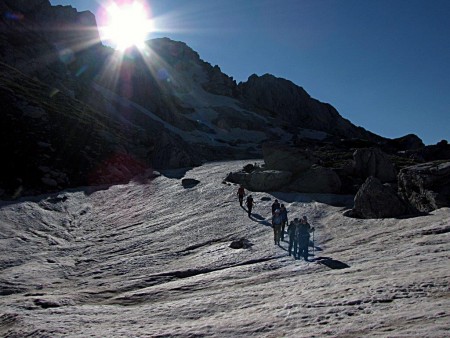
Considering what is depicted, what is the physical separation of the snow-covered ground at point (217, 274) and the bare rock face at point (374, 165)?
29.6ft

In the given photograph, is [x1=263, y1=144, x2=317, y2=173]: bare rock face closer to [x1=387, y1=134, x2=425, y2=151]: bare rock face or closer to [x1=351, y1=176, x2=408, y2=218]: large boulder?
[x1=351, y1=176, x2=408, y2=218]: large boulder

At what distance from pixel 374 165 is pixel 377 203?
17.0m

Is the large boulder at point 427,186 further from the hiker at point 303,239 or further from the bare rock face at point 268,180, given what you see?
the bare rock face at point 268,180

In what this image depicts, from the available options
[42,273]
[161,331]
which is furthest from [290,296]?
[42,273]

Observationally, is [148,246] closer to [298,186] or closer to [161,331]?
[161,331]

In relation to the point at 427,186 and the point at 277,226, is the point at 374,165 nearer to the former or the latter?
the point at 427,186

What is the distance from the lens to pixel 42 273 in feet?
75.7

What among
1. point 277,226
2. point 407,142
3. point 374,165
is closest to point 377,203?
point 277,226

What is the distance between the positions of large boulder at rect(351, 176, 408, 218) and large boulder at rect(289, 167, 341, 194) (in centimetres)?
1032

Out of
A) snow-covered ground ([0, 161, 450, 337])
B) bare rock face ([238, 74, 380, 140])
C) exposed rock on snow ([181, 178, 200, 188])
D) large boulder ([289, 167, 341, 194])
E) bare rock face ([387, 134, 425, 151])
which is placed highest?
bare rock face ([238, 74, 380, 140])

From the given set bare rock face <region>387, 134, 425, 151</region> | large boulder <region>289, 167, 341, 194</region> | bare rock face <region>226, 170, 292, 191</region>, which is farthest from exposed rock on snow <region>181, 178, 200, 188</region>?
bare rock face <region>387, 134, 425, 151</region>

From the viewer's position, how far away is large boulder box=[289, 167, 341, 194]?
132ft

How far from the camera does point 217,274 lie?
19500 millimetres

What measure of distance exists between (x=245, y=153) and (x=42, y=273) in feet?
307
